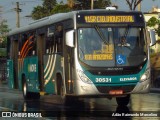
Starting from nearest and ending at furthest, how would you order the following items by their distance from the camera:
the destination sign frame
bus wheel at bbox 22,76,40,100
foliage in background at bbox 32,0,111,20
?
→ the destination sign frame < bus wheel at bbox 22,76,40,100 < foliage in background at bbox 32,0,111,20

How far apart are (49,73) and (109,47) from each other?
3758mm

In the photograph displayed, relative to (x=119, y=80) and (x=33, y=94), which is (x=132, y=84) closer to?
(x=119, y=80)

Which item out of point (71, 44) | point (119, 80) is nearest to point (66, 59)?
point (71, 44)

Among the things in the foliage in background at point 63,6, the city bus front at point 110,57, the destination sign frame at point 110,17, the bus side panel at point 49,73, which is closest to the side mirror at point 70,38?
the city bus front at point 110,57

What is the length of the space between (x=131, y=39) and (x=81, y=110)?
2884mm

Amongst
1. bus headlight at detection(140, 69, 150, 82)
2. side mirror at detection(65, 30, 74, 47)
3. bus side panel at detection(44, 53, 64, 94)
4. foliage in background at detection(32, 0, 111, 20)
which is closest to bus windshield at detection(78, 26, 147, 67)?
side mirror at detection(65, 30, 74, 47)

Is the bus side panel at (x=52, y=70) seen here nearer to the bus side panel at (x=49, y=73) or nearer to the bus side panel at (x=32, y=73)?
the bus side panel at (x=49, y=73)

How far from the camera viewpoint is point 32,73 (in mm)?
22344

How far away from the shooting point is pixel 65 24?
1780 centimetres

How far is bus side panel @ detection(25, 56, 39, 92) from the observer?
2166 centimetres

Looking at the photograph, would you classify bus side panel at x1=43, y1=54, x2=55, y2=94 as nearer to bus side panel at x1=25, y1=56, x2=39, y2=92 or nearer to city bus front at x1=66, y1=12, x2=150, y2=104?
bus side panel at x1=25, y1=56, x2=39, y2=92

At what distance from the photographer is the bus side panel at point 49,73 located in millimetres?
19203

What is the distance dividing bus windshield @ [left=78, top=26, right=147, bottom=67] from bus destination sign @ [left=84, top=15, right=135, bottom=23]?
0.26 m

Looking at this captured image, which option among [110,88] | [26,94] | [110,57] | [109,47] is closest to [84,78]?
[110,88]
